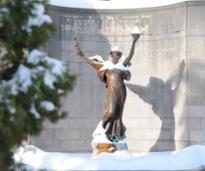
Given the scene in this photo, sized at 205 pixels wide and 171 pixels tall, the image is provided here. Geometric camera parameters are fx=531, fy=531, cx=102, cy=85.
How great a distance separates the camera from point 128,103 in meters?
10.2

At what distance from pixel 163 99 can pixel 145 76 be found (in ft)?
1.95

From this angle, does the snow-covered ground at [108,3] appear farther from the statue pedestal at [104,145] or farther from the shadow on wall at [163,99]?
the statue pedestal at [104,145]

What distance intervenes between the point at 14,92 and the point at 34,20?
63 centimetres

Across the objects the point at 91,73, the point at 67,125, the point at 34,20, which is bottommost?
the point at 67,125

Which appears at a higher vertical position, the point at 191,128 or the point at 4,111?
the point at 4,111

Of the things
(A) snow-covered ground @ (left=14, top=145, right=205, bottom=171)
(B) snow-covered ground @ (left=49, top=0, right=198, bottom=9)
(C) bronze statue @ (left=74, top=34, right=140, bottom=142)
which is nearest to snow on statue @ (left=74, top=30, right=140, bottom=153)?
(C) bronze statue @ (left=74, top=34, right=140, bottom=142)

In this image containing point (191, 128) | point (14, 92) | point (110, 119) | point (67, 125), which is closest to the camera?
point (14, 92)

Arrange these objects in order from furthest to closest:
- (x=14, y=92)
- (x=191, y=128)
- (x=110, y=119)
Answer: (x=191, y=128)
(x=110, y=119)
(x=14, y=92)

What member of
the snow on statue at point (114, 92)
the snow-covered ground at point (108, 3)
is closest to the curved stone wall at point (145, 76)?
the snow-covered ground at point (108, 3)

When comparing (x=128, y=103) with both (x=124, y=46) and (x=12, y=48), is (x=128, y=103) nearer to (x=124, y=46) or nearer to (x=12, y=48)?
(x=124, y=46)

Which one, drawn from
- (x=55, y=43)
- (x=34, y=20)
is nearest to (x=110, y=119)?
(x=55, y=43)

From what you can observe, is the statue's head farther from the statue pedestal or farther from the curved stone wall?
the curved stone wall

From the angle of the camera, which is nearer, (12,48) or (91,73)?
(12,48)

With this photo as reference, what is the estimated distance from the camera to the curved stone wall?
947 cm
